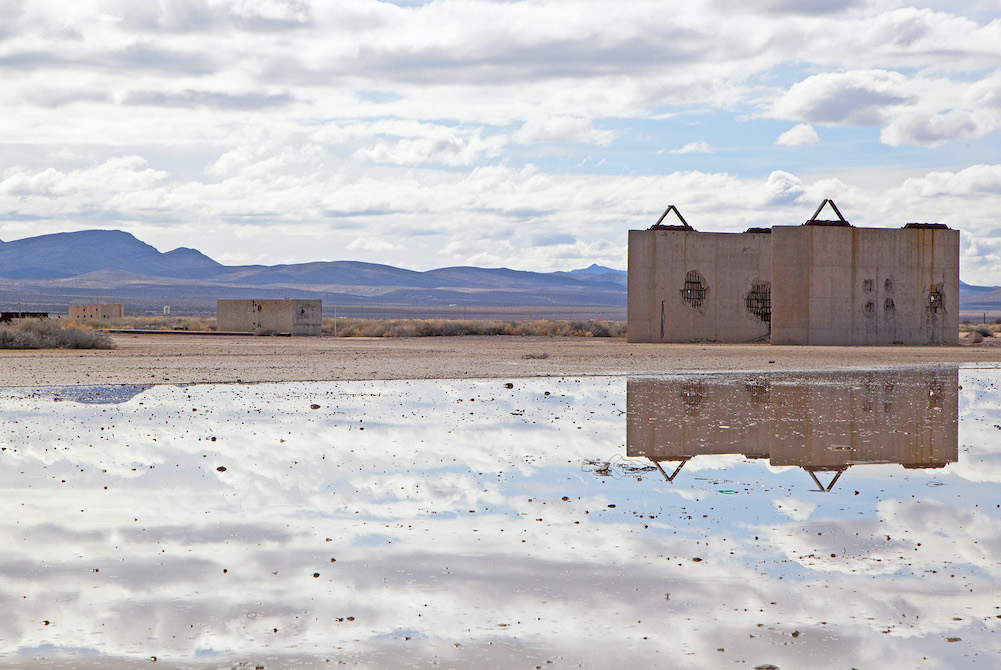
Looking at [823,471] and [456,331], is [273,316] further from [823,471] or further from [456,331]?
[823,471]

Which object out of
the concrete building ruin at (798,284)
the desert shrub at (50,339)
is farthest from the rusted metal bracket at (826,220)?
the desert shrub at (50,339)

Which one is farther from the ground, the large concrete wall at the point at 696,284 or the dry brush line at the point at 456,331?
the large concrete wall at the point at 696,284

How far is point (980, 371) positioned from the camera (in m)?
24.7

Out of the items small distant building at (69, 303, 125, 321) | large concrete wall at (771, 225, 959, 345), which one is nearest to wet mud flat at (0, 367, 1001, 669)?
large concrete wall at (771, 225, 959, 345)

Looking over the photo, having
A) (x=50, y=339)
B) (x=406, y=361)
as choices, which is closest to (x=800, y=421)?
(x=406, y=361)

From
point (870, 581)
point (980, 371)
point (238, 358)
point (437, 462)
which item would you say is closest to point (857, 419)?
point (437, 462)

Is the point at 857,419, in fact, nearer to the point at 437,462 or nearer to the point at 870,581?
the point at 437,462

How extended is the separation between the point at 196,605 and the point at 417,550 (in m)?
1.52

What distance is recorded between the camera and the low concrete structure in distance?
47906mm

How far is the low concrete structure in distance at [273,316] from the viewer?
47.9 metres

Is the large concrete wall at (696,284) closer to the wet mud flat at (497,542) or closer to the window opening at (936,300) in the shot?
the window opening at (936,300)

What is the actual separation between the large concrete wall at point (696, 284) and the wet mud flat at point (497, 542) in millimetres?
24672

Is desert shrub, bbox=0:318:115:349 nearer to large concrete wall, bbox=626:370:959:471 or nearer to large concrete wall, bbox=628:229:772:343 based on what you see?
large concrete wall, bbox=628:229:772:343

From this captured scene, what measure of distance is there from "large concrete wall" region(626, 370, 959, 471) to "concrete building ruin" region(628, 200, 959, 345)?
16.6 m
